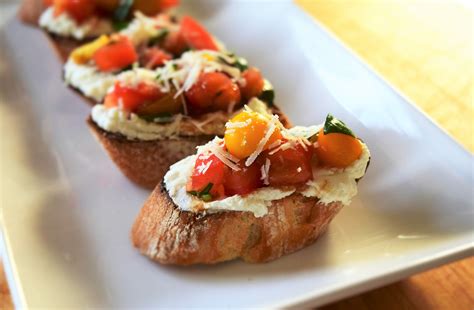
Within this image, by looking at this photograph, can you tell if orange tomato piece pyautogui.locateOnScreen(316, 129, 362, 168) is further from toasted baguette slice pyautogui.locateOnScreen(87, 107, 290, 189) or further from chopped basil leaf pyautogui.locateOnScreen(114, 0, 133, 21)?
chopped basil leaf pyautogui.locateOnScreen(114, 0, 133, 21)

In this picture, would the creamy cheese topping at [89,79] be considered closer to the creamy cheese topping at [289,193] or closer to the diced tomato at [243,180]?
the creamy cheese topping at [289,193]

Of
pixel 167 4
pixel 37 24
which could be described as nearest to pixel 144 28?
pixel 167 4

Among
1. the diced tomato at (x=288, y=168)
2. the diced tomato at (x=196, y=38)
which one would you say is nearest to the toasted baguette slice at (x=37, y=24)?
the diced tomato at (x=196, y=38)

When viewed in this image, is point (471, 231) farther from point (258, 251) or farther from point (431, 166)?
point (258, 251)

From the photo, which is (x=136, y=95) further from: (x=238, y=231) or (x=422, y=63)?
(x=422, y=63)

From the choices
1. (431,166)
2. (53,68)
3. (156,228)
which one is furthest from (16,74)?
(431,166)

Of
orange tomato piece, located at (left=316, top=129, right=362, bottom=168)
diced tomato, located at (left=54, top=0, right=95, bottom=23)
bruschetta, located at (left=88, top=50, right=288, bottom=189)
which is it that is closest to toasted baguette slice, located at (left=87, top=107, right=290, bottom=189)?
bruschetta, located at (left=88, top=50, right=288, bottom=189)
